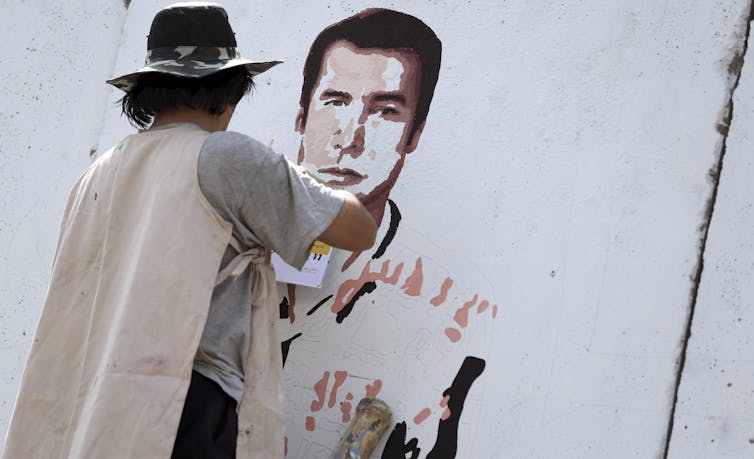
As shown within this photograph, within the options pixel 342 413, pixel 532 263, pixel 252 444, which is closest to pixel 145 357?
pixel 252 444

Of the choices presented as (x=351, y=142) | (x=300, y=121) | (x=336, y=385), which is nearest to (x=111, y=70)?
(x=300, y=121)

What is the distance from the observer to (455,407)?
278 centimetres

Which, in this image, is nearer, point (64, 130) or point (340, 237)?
point (340, 237)

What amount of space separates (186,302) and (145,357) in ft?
0.52

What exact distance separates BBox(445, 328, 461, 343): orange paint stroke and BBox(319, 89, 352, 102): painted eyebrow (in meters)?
0.85

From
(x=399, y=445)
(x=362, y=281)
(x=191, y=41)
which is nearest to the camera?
(x=191, y=41)

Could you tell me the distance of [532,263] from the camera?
2.76 metres

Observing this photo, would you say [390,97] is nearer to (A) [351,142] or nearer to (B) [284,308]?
(A) [351,142]

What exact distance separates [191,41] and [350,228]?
2.11ft

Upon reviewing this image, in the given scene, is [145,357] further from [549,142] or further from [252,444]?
[549,142]

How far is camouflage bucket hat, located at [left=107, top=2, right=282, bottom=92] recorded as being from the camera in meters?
2.50

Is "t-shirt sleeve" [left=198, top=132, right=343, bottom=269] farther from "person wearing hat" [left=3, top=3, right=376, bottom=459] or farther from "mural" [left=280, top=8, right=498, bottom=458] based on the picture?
"mural" [left=280, top=8, right=498, bottom=458]

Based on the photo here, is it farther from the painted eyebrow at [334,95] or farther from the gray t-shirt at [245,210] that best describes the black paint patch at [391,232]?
the gray t-shirt at [245,210]

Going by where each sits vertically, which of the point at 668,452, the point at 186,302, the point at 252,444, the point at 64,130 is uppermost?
the point at 64,130
